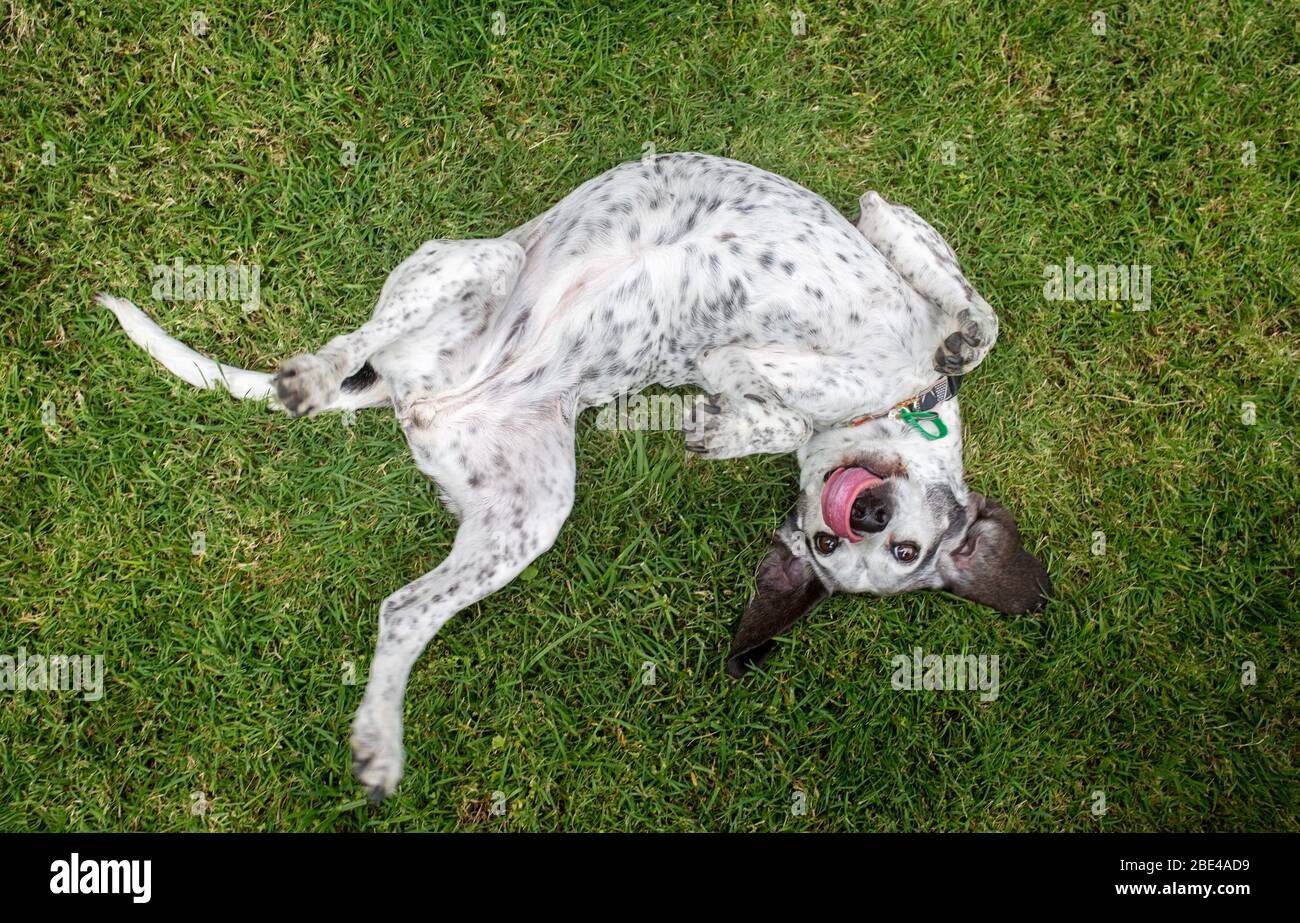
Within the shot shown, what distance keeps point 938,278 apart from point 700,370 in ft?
3.33

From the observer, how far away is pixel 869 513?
3121 millimetres

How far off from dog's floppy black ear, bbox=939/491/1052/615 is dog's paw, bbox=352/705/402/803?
225cm

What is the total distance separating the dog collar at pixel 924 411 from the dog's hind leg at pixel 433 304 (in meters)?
1.52

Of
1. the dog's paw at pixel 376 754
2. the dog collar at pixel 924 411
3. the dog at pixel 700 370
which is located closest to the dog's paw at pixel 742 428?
the dog at pixel 700 370

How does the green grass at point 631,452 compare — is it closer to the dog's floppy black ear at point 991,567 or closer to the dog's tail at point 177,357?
the dog's tail at point 177,357

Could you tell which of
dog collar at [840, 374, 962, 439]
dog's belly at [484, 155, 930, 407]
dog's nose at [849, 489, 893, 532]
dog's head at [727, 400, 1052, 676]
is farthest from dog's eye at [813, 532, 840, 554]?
dog's belly at [484, 155, 930, 407]

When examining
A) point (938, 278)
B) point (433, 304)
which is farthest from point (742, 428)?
point (433, 304)

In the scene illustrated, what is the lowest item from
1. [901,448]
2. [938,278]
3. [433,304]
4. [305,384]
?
[901,448]

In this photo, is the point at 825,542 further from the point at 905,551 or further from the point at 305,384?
the point at 305,384

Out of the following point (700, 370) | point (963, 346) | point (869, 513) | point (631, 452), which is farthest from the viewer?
point (631, 452)

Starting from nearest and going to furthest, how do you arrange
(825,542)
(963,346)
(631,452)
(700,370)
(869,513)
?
(869,513)
(963,346)
(825,542)
(700,370)
(631,452)

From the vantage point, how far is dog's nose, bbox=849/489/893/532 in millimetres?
3115

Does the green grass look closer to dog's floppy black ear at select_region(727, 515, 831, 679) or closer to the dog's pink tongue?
dog's floppy black ear at select_region(727, 515, 831, 679)

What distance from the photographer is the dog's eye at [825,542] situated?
3326mm
